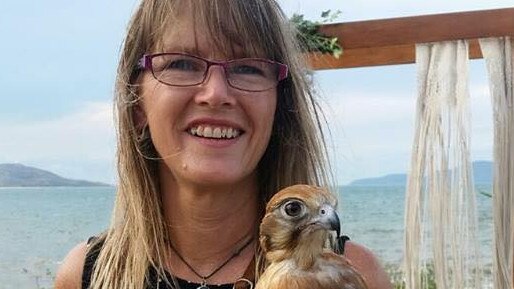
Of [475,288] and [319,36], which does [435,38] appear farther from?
[475,288]

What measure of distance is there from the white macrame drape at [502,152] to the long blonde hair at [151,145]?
1.51 m

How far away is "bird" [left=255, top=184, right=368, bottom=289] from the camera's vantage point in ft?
4.19

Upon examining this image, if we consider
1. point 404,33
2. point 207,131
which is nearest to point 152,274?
point 207,131

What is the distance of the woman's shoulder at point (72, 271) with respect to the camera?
6.23ft

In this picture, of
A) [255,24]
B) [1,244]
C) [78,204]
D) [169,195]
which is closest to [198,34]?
[255,24]

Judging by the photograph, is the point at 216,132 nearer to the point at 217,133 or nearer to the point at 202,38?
the point at 217,133

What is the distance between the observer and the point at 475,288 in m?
3.19

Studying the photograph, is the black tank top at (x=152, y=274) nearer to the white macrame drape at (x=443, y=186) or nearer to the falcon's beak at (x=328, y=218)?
the falcon's beak at (x=328, y=218)

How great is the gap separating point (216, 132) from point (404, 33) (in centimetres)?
173

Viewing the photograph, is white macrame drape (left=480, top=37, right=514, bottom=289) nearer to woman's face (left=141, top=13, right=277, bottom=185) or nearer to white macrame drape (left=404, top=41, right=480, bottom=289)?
white macrame drape (left=404, top=41, right=480, bottom=289)

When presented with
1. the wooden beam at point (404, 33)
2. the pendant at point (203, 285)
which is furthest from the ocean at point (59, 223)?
the pendant at point (203, 285)

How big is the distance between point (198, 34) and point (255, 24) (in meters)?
0.11

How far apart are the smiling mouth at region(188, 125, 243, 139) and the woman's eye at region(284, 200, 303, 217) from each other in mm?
322

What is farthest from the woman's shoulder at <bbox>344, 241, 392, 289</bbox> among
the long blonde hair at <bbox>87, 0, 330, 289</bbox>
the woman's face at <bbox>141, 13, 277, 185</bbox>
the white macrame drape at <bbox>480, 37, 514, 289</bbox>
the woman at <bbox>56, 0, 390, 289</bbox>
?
the white macrame drape at <bbox>480, 37, 514, 289</bbox>
